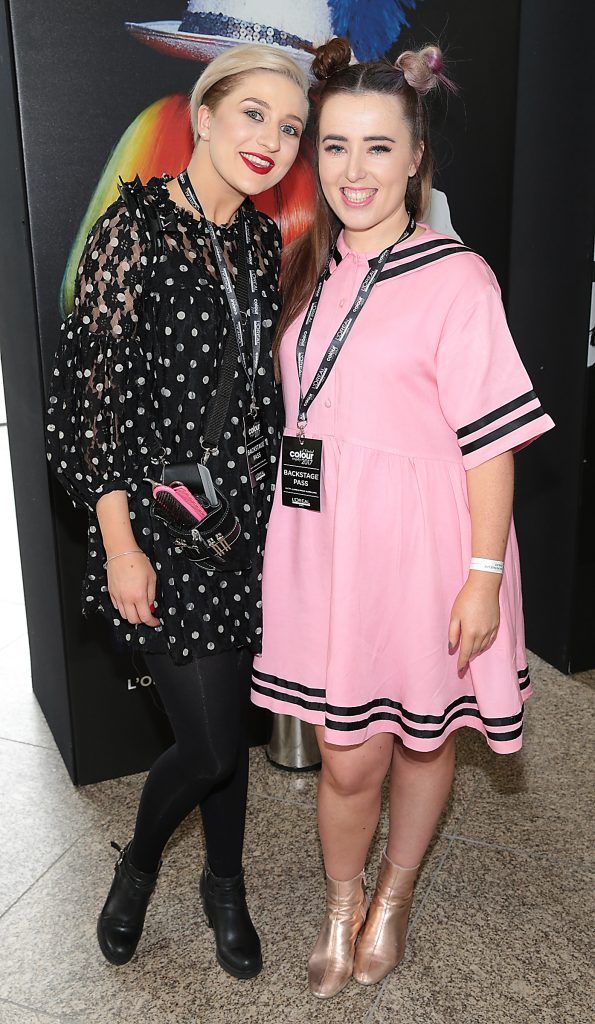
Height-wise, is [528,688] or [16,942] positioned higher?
[528,688]

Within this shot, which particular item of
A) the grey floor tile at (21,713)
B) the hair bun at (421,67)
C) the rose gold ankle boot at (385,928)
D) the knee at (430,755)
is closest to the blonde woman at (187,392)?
the hair bun at (421,67)

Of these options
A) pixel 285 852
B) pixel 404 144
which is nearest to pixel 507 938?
pixel 285 852

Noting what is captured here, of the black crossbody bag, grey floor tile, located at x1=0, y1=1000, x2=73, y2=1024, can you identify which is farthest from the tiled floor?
the black crossbody bag

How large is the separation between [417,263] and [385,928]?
1.30 metres

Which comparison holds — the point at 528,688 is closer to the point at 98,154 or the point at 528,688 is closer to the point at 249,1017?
the point at 249,1017

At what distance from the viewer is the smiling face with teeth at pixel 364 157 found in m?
1.55

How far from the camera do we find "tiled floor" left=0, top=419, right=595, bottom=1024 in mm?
1849

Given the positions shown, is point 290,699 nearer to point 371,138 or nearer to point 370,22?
point 371,138

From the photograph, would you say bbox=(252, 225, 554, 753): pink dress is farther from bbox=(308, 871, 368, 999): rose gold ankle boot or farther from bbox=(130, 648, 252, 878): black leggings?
bbox=(308, 871, 368, 999): rose gold ankle boot

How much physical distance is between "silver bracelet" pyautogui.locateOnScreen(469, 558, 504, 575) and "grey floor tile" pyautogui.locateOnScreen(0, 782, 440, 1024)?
921mm

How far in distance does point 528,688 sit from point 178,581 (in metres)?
0.71

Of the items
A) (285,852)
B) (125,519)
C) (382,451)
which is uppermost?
(382,451)

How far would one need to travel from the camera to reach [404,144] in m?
1.58

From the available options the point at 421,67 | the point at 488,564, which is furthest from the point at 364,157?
the point at 488,564
